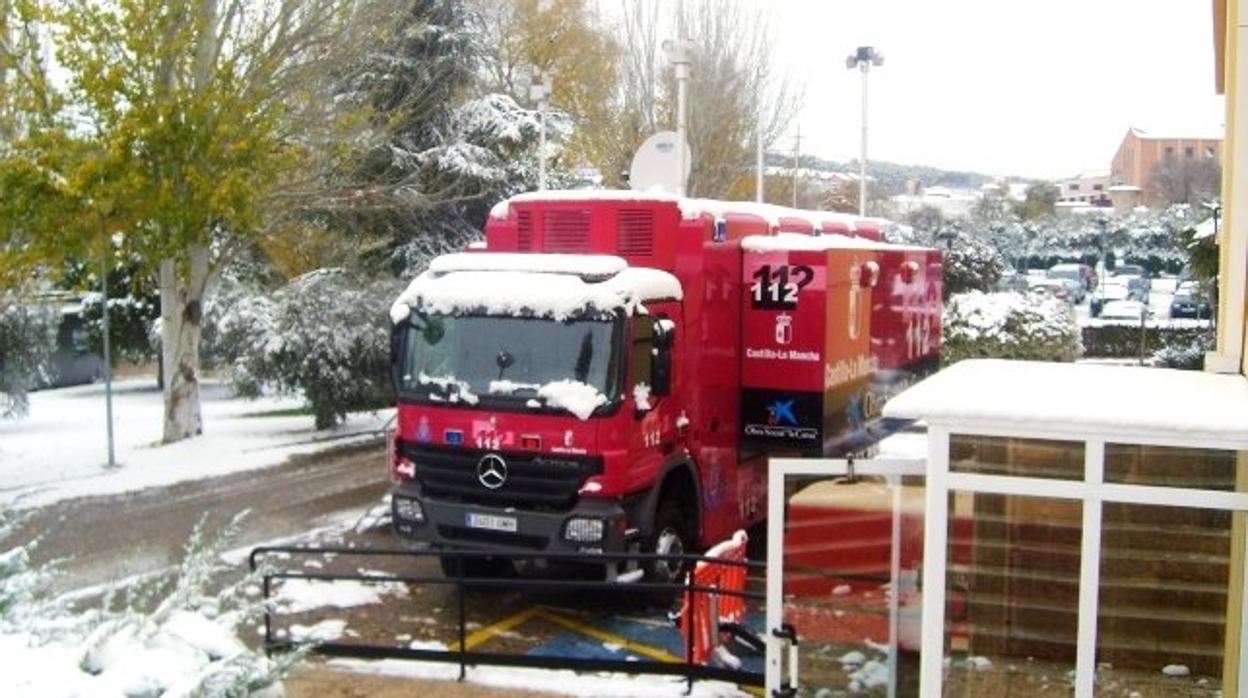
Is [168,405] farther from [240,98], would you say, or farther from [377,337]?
[240,98]

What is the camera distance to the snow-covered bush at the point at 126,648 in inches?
134

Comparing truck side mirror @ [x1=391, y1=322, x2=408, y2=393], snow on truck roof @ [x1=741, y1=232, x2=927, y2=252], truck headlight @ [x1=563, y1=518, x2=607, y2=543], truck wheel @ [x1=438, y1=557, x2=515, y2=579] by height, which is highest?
snow on truck roof @ [x1=741, y1=232, x2=927, y2=252]

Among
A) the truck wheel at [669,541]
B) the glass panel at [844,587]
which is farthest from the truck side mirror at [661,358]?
the glass panel at [844,587]

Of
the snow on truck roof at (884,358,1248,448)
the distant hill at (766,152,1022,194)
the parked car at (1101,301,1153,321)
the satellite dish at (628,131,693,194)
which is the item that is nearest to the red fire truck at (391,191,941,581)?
the satellite dish at (628,131,693,194)

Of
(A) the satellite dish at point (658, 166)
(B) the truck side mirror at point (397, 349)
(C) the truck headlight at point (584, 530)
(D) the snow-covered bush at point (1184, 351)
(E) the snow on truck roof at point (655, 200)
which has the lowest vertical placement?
(C) the truck headlight at point (584, 530)

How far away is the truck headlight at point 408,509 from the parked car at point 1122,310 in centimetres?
3177

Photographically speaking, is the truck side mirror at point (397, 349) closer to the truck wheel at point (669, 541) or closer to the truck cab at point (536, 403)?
the truck cab at point (536, 403)

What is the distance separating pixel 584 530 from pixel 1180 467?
15.5 feet

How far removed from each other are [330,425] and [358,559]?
9448 millimetres

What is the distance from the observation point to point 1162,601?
575cm

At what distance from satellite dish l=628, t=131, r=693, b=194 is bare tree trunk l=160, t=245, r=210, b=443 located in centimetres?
783

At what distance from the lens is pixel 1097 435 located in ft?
17.8

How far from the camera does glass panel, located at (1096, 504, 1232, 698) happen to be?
5.52 m

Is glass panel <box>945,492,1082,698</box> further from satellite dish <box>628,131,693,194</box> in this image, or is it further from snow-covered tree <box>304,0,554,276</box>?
snow-covered tree <box>304,0,554,276</box>
